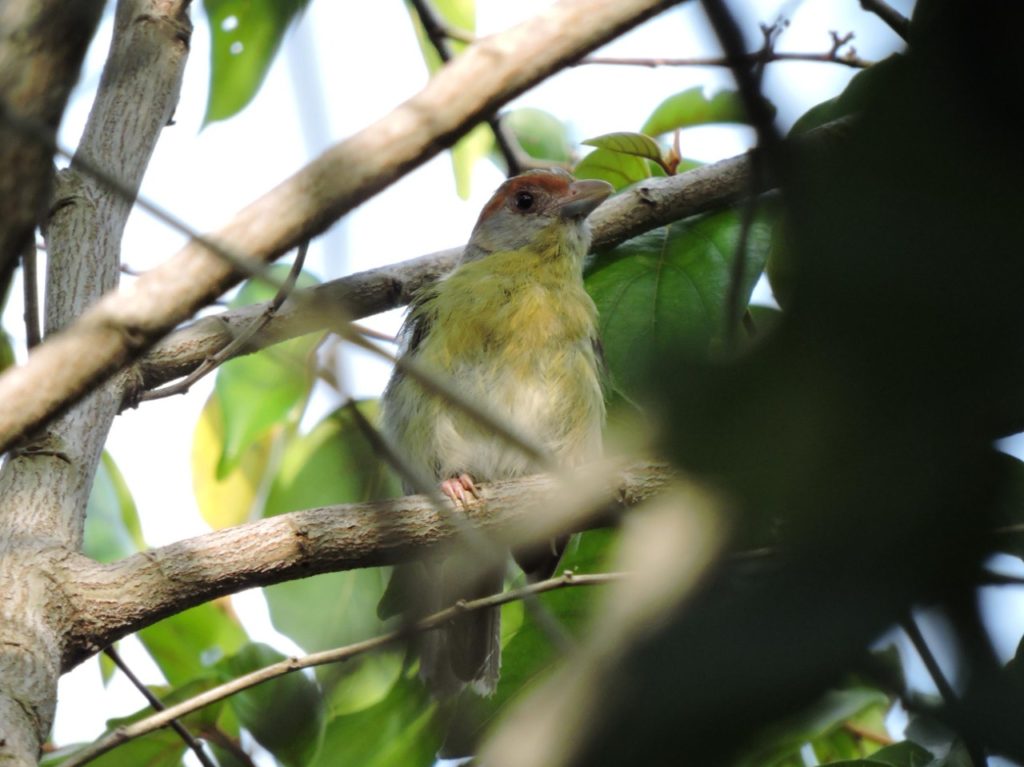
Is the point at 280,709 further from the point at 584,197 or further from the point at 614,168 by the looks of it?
the point at 584,197

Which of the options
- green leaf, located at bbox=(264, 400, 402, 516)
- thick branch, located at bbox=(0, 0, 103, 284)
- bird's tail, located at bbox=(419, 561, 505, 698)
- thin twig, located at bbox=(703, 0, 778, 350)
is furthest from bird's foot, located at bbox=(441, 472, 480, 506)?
thin twig, located at bbox=(703, 0, 778, 350)

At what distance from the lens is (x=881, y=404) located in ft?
2.14

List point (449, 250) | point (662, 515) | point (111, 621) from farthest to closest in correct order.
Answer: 1. point (449, 250)
2. point (111, 621)
3. point (662, 515)

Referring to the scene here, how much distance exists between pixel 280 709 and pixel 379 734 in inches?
42.1

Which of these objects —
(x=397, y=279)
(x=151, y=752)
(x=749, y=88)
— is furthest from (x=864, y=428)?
(x=397, y=279)

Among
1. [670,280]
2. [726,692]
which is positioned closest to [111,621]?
[670,280]

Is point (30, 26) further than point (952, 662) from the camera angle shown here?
Yes

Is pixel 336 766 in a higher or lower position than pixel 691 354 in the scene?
lower

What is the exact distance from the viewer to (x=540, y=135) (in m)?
5.27

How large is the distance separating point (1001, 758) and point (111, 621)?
2.38m

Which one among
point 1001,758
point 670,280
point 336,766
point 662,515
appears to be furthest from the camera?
point 670,280

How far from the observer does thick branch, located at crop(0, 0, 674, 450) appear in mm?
1186

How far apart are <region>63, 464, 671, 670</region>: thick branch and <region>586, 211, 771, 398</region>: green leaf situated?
2.62ft

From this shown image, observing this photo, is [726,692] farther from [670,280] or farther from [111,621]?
[670,280]
